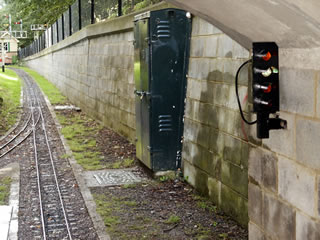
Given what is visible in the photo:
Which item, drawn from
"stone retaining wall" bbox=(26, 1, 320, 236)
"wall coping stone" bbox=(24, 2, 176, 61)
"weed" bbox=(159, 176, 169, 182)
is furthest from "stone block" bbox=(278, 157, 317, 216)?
"wall coping stone" bbox=(24, 2, 176, 61)

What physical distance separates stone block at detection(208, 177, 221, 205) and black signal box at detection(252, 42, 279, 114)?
3.69 m

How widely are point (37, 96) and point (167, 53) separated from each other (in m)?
24.7

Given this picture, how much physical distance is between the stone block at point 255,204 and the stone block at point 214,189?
261cm

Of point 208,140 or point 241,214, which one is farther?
point 208,140

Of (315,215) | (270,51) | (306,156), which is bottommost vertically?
(315,215)

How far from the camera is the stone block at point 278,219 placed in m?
5.02

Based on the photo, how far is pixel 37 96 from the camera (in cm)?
3338

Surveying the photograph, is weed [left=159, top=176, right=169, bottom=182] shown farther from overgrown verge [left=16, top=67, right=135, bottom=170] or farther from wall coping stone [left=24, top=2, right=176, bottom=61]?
wall coping stone [left=24, top=2, right=176, bottom=61]

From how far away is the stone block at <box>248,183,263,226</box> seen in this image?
565 cm

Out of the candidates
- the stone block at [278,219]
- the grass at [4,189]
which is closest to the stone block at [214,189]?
the stone block at [278,219]

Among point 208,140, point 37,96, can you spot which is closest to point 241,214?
point 208,140

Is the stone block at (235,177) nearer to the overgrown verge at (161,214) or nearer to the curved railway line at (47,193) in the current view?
the overgrown verge at (161,214)

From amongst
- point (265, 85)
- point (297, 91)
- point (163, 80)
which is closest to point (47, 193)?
point (163, 80)

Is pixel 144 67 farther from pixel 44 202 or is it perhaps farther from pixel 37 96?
pixel 37 96
